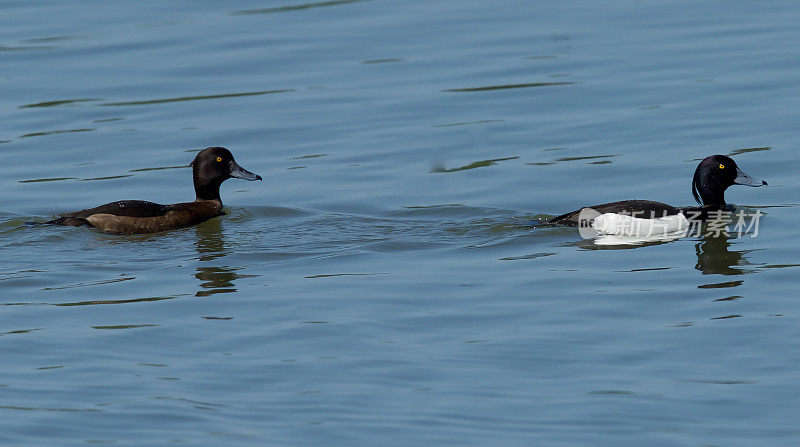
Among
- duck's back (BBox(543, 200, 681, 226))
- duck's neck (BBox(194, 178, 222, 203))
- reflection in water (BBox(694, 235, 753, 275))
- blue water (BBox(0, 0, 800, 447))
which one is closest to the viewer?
blue water (BBox(0, 0, 800, 447))

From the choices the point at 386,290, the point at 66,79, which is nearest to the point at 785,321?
the point at 386,290

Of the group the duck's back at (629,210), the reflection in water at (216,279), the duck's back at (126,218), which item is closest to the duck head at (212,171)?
the duck's back at (126,218)

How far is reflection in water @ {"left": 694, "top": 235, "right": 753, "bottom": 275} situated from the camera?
1116cm

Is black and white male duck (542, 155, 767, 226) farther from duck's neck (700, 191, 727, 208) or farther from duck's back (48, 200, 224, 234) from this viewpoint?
duck's back (48, 200, 224, 234)

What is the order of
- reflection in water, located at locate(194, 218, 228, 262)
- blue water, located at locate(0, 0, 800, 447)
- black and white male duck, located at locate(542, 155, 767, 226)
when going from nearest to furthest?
1. blue water, located at locate(0, 0, 800, 447)
2. reflection in water, located at locate(194, 218, 228, 262)
3. black and white male duck, located at locate(542, 155, 767, 226)

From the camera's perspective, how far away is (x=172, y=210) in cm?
1314

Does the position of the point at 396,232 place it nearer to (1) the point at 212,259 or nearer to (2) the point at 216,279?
(1) the point at 212,259

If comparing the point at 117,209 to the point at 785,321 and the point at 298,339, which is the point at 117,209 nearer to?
the point at 298,339

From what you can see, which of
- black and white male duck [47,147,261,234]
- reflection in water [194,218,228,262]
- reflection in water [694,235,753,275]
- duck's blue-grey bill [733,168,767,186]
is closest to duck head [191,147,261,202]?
black and white male duck [47,147,261,234]

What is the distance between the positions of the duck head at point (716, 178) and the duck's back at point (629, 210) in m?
0.90

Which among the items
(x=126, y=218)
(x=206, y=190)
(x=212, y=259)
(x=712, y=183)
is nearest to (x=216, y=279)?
(x=212, y=259)

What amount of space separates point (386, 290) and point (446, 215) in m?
2.87

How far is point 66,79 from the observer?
64.4 feet

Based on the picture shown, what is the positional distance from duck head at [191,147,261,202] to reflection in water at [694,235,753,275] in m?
4.65
